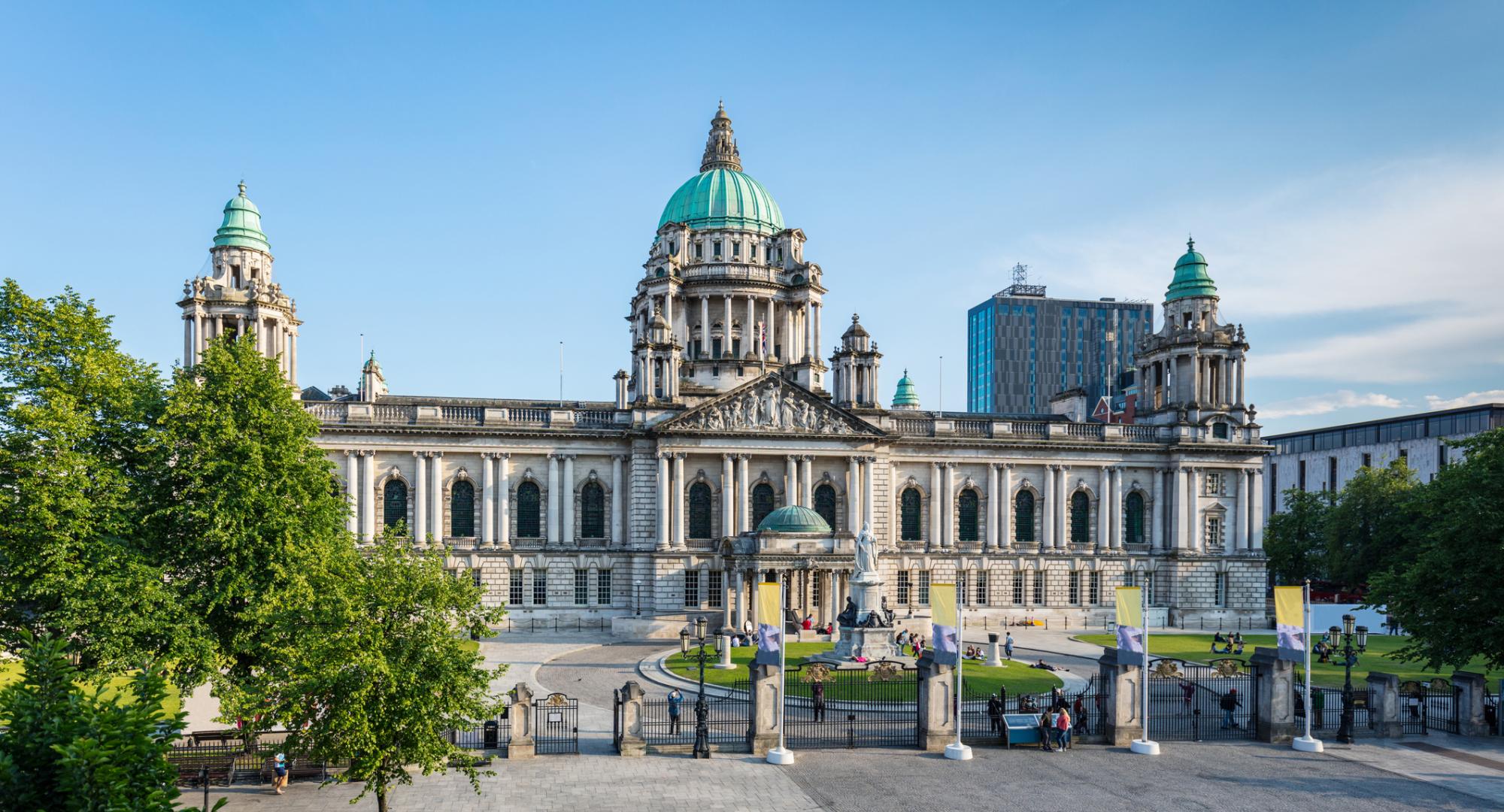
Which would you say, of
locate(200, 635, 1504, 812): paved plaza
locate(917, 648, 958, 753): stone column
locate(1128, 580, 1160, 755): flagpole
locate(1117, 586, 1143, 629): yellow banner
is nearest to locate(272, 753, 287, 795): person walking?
locate(200, 635, 1504, 812): paved plaza

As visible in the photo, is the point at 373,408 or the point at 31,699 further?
the point at 373,408

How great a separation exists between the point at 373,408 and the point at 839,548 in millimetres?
30518

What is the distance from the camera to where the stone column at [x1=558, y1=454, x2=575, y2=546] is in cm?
6656

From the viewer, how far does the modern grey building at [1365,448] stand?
96.9m

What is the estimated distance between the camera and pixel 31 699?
15258 millimetres

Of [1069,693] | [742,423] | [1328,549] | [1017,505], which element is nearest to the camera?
[1069,693]

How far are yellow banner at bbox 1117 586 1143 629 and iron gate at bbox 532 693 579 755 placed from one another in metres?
18.4

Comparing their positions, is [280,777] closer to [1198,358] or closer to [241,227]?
[241,227]

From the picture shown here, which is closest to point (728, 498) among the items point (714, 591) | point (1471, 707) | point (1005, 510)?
point (714, 591)

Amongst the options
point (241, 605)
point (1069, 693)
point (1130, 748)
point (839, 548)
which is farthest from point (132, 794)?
point (839, 548)

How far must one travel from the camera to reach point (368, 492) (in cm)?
6400

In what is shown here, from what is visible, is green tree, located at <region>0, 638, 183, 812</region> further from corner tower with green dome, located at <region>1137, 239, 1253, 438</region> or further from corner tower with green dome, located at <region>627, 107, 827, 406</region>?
corner tower with green dome, located at <region>1137, 239, 1253, 438</region>

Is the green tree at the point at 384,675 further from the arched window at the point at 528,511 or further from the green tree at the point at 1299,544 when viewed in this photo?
the green tree at the point at 1299,544

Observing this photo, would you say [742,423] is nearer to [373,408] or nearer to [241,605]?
[373,408]
